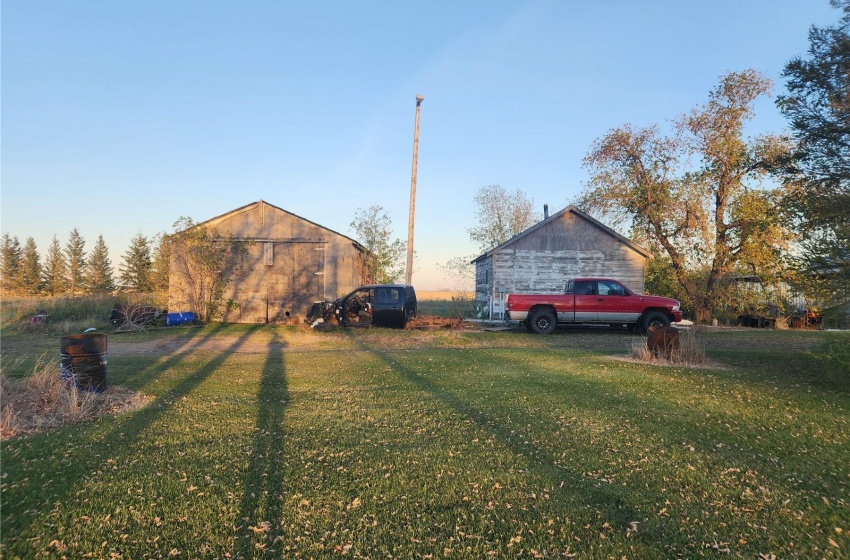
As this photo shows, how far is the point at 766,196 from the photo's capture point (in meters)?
23.2

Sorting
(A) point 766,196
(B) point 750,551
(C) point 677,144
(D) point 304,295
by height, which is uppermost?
(C) point 677,144

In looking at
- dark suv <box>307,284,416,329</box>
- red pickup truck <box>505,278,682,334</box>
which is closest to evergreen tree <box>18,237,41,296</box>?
dark suv <box>307,284,416,329</box>

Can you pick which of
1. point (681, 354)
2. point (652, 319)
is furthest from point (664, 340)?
point (652, 319)

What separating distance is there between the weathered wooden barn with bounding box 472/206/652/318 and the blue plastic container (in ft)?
44.3

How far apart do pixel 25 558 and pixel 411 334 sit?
1507 centimetres

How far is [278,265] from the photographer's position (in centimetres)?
2344

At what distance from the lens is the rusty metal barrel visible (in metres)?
11.5

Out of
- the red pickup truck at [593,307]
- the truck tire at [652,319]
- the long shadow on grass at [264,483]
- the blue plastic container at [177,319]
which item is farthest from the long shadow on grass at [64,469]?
the truck tire at [652,319]

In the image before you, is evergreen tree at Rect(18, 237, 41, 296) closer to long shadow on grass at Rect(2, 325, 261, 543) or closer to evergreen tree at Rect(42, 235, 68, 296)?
evergreen tree at Rect(42, 235, 68, 296)

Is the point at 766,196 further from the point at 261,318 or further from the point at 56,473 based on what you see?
the point at 56,473

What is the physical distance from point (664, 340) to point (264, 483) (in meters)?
9.85

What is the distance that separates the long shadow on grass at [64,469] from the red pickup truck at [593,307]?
13.5m

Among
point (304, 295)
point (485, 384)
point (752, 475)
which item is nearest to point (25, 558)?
point (752, 475)

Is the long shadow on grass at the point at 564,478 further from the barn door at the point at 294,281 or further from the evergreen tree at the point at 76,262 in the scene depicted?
the evergreen tree at the point at 76,262
